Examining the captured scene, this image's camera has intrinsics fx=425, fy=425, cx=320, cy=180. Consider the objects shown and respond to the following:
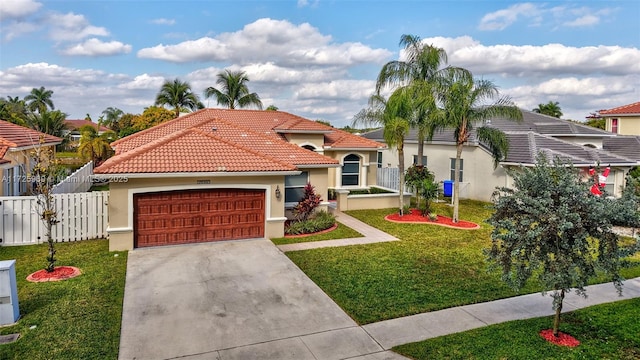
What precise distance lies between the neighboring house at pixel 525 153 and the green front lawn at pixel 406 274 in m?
8.57

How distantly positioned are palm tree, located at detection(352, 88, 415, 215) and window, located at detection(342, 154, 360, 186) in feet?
14.3

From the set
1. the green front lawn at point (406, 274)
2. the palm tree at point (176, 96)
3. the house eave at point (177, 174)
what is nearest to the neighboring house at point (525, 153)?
the green front lawn at point (406, 274)

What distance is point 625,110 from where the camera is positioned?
121ft

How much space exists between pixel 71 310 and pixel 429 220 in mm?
15093

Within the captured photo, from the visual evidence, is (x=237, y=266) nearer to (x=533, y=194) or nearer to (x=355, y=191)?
(x=533, y=194)

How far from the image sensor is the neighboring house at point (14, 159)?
16359mm

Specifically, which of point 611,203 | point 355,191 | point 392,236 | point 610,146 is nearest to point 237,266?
point 392,236

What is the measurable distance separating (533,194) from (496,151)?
1278 centimetres

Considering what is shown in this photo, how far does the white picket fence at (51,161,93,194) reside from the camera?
1886 cm

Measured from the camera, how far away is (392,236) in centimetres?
1677

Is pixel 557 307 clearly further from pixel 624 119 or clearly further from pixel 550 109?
pixel 550 109

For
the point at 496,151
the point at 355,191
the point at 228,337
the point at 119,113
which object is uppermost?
the point at 119,113

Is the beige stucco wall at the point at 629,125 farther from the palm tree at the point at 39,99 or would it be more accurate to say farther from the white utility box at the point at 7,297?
the palm tree at the point at 39,99

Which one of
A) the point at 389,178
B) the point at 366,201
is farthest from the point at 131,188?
the point at 389,178
